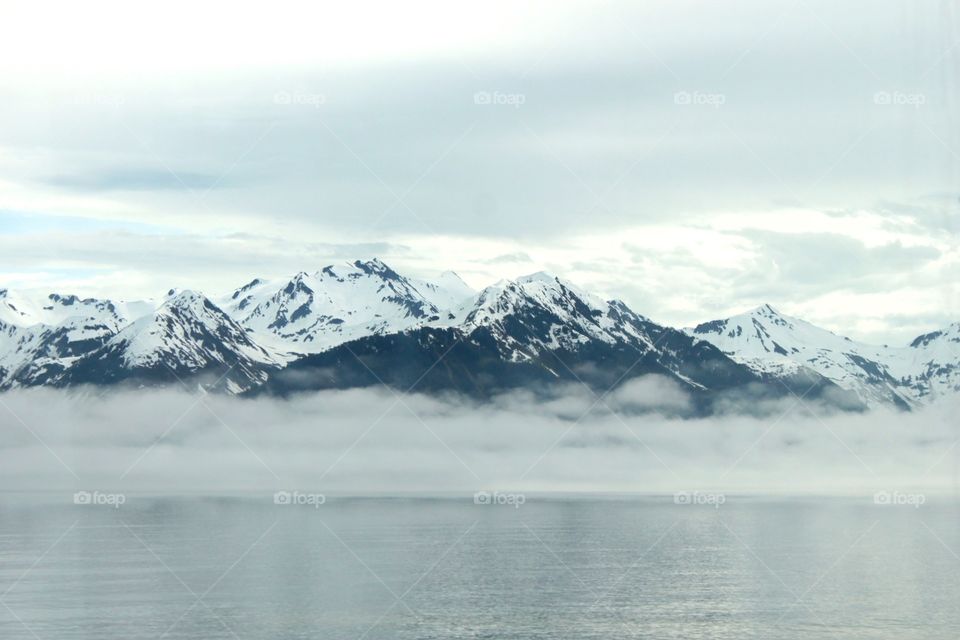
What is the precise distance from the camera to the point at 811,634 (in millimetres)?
128000

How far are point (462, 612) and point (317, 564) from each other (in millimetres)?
60516

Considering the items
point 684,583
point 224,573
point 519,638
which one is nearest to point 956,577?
point 684,583

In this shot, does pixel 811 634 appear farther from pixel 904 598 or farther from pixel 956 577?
pixel 956 577

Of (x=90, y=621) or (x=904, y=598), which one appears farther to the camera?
(x=904, y=598)

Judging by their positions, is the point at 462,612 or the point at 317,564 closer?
the point at 462,612

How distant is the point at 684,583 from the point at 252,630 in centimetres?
7198

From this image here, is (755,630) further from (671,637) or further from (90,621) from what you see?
(90,621)

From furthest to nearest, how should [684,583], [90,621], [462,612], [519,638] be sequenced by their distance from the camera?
[684,583], [462,612], [90,621], [519,638]

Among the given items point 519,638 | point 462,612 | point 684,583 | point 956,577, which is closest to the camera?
point 519,638

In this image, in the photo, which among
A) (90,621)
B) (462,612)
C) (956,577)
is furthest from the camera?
(956,577)

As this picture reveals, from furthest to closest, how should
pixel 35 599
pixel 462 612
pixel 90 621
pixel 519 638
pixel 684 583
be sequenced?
1. pixel 684 583
2. pixel 35 599
3. pixel 462 612
4. pixel 90 621
5. pixel 519 638

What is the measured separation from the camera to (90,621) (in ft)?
435

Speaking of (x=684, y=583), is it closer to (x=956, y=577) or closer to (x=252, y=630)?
(x=956, y=577)

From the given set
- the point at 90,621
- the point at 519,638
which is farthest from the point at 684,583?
the point at 90,621
